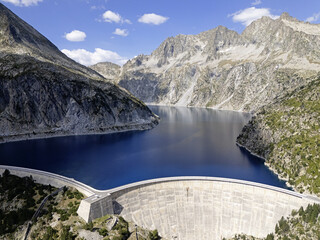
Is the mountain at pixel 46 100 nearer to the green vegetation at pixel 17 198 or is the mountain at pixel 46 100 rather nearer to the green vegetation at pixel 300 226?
the green vegetation at pixel 17 198

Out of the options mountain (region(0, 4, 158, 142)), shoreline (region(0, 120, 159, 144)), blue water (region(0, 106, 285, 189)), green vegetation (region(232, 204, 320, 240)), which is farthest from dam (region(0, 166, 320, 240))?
mountain (region(0, 4, 158, 142))

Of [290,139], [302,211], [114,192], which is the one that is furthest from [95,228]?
[290,139]

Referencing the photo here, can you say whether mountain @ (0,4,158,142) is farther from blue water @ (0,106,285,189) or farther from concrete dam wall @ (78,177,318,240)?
concrete dam wall @ (78,177,318,240)

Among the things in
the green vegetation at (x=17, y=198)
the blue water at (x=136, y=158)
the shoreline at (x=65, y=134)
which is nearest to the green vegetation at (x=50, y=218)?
the green vegetation at (x=17, y=198)

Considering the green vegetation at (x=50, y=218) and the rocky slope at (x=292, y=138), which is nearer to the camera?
the green vegetation at (x=50, y=218)

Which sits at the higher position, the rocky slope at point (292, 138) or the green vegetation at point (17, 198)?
the rocky slope at point (292, 138)

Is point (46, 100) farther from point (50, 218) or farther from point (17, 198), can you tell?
point (50, 218)
